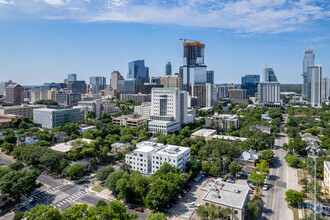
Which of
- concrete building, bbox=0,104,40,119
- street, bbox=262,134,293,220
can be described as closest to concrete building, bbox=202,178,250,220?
street, bbox=262,134,293,220

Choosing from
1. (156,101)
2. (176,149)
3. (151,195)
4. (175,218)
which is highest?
(156,101)

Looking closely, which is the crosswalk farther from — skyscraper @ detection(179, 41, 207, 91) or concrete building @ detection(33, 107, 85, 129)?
skyscraper @ detection(179, 41, 207, 91)

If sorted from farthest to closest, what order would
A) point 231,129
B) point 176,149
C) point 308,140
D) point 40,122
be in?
point 40,122, point 231,129, point 308,140, point 176,149

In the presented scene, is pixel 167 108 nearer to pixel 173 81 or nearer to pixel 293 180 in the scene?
pixel 293 180

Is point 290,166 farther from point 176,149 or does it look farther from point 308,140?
point 176,149

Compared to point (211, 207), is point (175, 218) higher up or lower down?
lower down

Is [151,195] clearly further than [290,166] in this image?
No

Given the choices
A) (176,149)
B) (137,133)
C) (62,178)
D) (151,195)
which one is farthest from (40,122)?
(151,195)

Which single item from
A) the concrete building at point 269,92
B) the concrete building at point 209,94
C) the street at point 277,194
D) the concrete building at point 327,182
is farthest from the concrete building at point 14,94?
the concrete building at point 327,182
